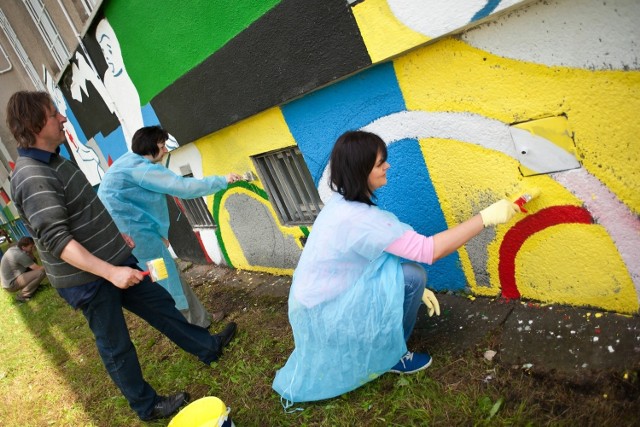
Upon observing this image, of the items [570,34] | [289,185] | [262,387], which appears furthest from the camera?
[289,185]

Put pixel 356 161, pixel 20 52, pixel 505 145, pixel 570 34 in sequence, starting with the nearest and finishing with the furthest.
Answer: pixel 570 34
pixel 356 161
pixel 505 145
pixel 20 52

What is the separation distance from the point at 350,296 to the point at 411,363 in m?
0.58

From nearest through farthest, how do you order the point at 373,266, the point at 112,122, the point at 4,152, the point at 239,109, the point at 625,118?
1. the point at 625,118
2. the point at 373,266
3. the point at 239,109
4. the point at 112,122
5. the point at 4,152

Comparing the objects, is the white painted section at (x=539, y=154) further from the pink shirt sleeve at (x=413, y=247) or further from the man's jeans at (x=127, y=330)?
the man's jeans at (x=127, y=330)

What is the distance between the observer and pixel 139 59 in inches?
167

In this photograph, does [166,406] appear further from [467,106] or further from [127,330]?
[467,106]

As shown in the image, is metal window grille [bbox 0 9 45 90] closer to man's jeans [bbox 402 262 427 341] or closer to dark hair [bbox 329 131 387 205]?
dark hair [bbox 329 131 387 205]

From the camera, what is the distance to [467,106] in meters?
2.19

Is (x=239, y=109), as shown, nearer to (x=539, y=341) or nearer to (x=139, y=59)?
(x=139, y=59)

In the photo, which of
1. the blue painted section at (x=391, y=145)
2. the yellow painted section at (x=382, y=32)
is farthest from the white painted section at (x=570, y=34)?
the blue painted section at (x=391, y=145)

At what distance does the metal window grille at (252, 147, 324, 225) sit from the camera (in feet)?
11.8

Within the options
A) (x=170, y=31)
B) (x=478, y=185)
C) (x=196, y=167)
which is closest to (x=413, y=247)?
(x=478, y=185)

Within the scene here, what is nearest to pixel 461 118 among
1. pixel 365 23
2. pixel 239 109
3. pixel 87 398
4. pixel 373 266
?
pixel 365 23

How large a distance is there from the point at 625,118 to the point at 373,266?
1.29m
